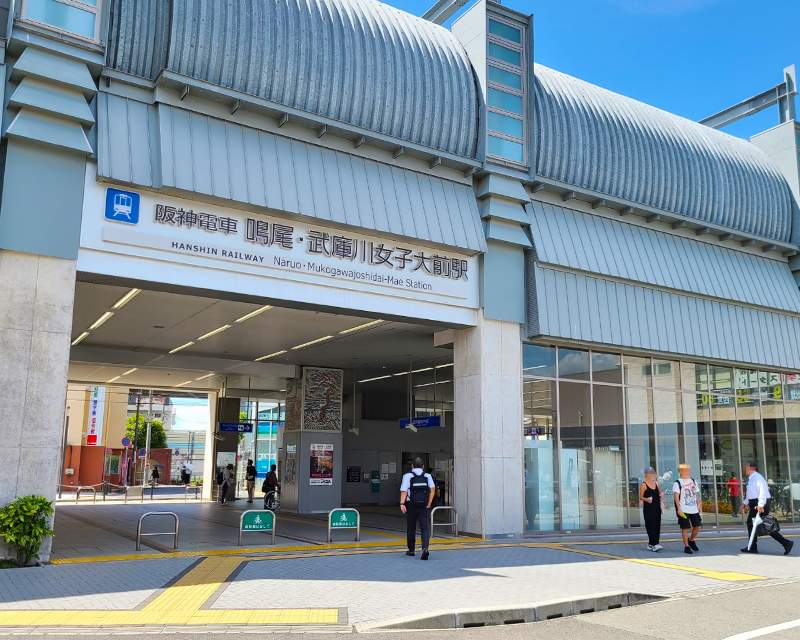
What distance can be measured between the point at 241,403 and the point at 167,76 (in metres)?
17.5

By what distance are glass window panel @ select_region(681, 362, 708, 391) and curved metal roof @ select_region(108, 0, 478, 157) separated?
341 inches

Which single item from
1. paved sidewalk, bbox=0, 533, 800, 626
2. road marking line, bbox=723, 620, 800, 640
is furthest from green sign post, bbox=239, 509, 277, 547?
road marking line, bbox=723, 620, 800, 640

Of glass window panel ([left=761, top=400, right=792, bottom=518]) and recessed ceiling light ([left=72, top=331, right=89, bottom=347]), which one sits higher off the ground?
recessed ceiling light ([left=72, top=331, right=89, bottom=347])

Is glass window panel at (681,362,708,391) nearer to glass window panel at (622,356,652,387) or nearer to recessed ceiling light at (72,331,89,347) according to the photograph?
glass window panel at (622,356,652,387)

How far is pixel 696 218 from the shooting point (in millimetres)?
19016

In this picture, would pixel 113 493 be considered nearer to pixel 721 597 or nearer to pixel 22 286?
pixel 22 286

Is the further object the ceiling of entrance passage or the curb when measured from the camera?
the ceiling of entrance passage

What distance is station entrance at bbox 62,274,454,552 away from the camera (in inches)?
626

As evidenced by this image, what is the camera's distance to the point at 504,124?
1592 centimetres

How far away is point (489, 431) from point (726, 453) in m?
8.49

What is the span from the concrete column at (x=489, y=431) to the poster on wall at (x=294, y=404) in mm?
7854

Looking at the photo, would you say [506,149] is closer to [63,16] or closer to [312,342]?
[312,342]

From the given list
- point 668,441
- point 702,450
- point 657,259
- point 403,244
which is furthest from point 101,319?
point 702,450

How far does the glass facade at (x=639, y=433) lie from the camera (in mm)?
15930
